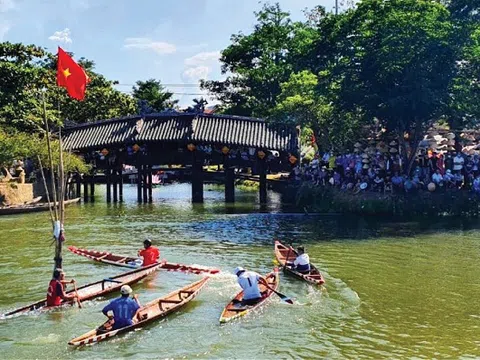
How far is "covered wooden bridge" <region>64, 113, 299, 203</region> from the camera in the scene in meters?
44.0

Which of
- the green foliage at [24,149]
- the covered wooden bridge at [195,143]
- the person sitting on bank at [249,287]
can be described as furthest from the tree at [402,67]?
the person sitting on bank at [249,287]

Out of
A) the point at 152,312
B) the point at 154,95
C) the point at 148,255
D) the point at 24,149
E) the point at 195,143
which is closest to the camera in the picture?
the point at 152,312

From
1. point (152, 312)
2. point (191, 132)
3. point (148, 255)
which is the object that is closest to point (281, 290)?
point (152, 312)

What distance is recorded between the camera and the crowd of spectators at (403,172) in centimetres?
3606

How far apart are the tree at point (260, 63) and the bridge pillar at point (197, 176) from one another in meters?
15.9

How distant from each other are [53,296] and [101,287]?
7.88 ft

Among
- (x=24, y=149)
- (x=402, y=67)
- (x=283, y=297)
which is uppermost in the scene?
(x=402, y=67)

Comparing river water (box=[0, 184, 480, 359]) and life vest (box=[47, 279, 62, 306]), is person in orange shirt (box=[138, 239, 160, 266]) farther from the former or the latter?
life vest (box=[47, 279, 62, 306])

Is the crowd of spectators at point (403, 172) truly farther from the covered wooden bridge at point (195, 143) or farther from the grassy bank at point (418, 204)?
the covered wooden bridge at point (195, 143)

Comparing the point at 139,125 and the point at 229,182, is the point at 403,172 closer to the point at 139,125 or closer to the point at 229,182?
the point at 229,182

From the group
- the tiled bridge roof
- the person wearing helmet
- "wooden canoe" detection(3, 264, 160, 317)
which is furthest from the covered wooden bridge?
the person wearing helmet

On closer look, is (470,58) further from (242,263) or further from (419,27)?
(242,263)

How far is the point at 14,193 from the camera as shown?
4031cm

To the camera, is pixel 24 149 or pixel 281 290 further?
pixel 24 149
